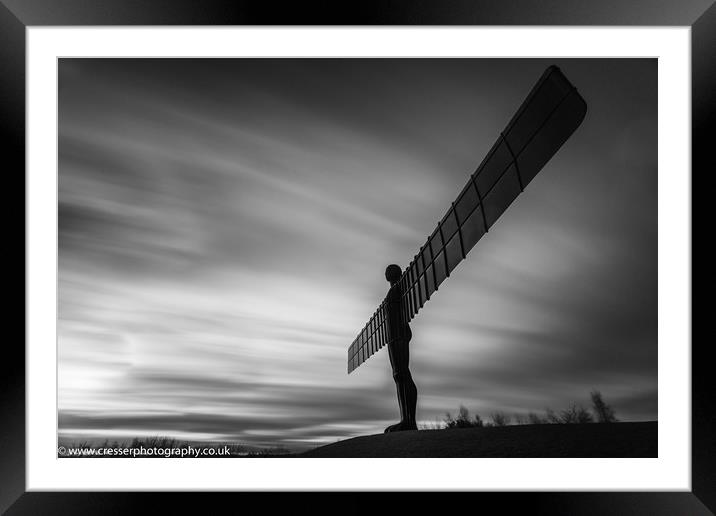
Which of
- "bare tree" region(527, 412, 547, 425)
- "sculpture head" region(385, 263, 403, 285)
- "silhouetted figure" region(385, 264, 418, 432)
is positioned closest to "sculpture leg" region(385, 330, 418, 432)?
"silhouetted figure" region(385, 264, 418, 432)

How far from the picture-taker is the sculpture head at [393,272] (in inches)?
259

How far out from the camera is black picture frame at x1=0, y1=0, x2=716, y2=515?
14.8 ft

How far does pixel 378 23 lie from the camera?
455 centimetres

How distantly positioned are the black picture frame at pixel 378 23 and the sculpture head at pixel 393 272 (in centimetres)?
241

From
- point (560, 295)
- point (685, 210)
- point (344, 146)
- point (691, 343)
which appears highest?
point (344, 146)

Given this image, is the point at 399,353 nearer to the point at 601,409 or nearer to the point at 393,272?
the point at 393,272

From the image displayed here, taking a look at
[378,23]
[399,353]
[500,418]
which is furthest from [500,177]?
[500,418]

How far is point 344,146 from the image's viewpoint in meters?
6.81

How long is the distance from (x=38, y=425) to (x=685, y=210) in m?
5.17

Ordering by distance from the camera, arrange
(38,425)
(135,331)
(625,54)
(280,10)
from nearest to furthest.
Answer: (280,10)
(38,425)
(625,54)
(135,331)

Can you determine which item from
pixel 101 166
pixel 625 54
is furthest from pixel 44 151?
pixel 625 54

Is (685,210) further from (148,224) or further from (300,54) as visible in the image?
(148,224)

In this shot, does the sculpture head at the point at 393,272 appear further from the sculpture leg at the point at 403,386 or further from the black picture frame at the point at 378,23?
the black picture frame at the point at 378,23

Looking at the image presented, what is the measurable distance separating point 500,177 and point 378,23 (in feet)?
4.66
